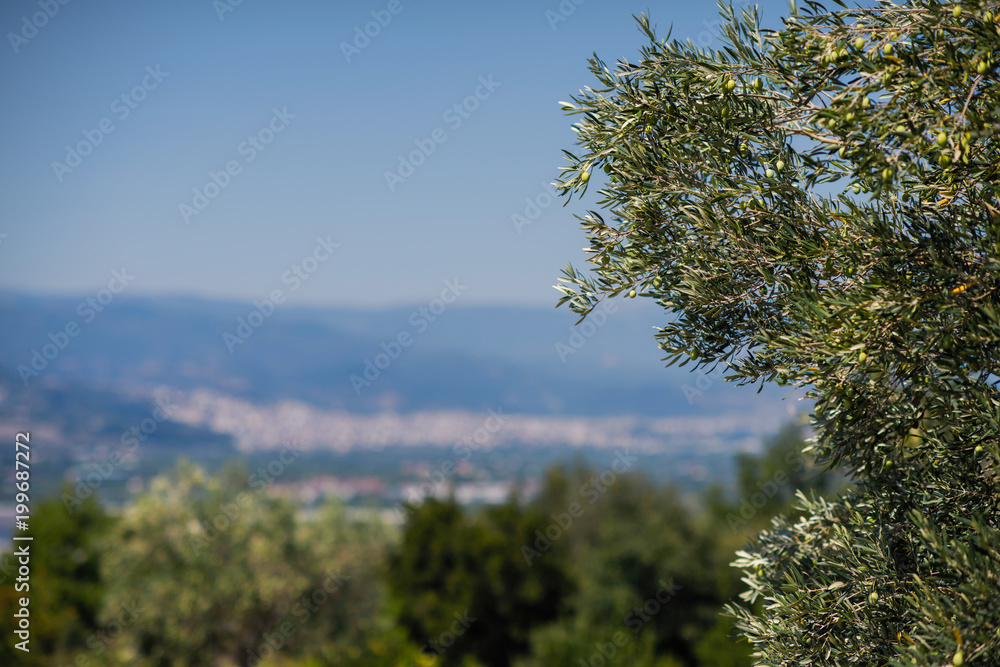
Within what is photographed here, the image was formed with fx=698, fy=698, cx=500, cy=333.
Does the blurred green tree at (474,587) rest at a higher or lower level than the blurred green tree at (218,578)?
lower

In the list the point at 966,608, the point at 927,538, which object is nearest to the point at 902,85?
the point at 927,538

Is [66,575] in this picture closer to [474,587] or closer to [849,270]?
[474,587]

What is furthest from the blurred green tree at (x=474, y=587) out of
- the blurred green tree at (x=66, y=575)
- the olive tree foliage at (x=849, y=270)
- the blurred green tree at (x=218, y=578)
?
the olive tree foliage at (x=849, y=270)

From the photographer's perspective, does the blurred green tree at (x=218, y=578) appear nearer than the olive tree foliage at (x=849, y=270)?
No

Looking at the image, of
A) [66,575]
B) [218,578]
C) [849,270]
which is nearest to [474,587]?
[218,578]

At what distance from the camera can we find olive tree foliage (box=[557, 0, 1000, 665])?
333 cm

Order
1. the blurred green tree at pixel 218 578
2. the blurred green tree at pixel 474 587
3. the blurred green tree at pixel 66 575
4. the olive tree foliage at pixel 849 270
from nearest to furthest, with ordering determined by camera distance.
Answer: the olive tree foliage at pixel 849 270
the blurred green tree at pixel 218 578
the blurred green tree at pixel 66 575
the blurred green tree at pixel 474 587

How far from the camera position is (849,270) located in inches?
143

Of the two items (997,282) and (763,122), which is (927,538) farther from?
(763,122)

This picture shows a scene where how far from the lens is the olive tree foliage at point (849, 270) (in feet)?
10.9

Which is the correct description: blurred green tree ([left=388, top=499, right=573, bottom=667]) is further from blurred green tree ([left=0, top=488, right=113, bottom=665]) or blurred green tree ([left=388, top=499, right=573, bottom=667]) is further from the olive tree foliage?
the olive tree foliage

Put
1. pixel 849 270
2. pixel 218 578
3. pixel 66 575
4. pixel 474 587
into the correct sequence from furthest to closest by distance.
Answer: pixel 66 575 < pixel 474 587 < pixel 218 578 < pixel 849 270

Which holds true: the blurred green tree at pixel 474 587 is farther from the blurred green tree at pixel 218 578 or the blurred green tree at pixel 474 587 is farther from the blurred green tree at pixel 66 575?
the blurred green tree at pixel 66 575

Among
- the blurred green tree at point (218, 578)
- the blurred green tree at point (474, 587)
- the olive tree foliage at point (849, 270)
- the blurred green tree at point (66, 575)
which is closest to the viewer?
the olive tree foliage at point (849, 270)
